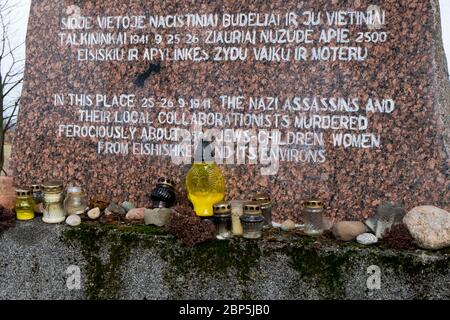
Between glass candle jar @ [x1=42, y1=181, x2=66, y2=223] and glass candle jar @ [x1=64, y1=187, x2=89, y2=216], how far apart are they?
82 millimetres

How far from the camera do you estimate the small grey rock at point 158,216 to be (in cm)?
338

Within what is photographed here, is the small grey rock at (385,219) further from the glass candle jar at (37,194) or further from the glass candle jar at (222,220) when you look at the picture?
the glass candle jar at (37,194)

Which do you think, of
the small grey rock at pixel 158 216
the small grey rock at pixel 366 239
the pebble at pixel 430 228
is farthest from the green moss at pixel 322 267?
the small grey rock at pixel 158 216

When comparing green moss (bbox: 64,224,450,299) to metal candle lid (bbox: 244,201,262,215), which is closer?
green moss (bbox: 64,224,450,299)

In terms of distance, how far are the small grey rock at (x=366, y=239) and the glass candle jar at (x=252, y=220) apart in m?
0.56

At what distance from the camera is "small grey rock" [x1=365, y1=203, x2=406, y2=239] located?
314 centimetres

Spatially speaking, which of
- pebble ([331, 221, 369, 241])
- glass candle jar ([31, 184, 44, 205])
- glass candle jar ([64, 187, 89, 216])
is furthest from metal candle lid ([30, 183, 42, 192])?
pebble ([331, 221, 369, 241])

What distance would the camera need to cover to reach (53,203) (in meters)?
3.46

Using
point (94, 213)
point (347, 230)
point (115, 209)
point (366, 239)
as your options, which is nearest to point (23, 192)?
point (94, 213)

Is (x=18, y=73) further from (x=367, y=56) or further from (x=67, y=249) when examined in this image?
(x=367, y=56)

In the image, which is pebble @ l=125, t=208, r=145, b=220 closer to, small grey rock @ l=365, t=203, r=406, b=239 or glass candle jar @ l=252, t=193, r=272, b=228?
glass candle jar @ l=252, t=193, r=272, b=228

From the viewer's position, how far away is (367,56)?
3.37 meters

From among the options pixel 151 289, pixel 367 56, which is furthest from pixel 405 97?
pixel 151 289

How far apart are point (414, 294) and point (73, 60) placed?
2.68 m
